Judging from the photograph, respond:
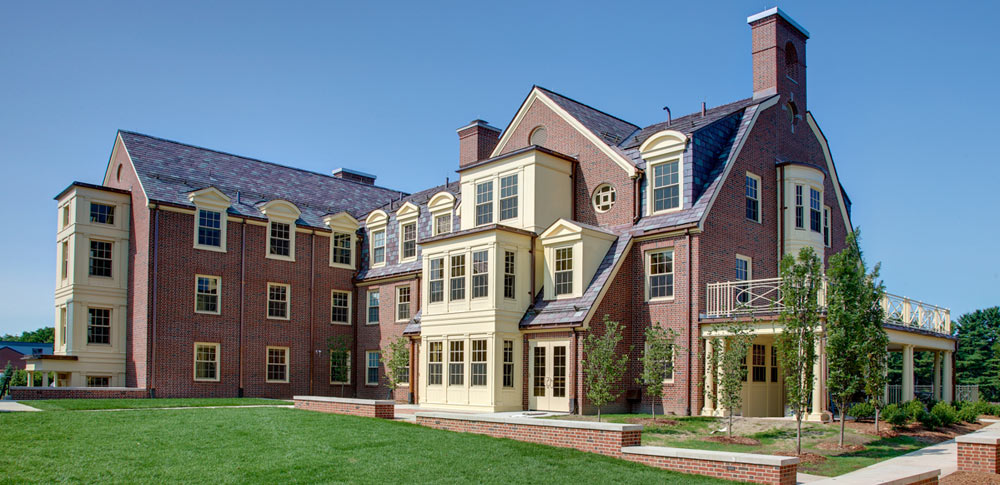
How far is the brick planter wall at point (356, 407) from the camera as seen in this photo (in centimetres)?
1983

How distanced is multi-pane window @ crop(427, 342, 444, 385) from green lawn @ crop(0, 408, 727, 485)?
9.20 meters

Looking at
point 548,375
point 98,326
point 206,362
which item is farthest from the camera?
point 206,362

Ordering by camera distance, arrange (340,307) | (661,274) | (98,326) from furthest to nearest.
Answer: (340,307), (98,326), (661,274)

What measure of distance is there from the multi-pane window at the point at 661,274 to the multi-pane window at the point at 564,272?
7.82ft

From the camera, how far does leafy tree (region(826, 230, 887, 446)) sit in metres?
18.3

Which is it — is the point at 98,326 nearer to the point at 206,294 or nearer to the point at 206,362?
the point at 206,294

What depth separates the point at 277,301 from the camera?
33.9m

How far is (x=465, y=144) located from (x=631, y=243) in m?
11.0

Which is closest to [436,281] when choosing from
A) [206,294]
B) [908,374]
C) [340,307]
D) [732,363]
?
[340,307]

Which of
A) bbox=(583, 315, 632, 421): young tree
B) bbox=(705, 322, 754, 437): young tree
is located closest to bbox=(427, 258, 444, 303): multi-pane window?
bbox=(583, 315, 632, 421): young tree

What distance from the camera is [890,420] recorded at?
67.8 ft

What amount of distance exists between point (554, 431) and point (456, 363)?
36.2ft

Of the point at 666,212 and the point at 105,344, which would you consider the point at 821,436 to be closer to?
the point at 666,212

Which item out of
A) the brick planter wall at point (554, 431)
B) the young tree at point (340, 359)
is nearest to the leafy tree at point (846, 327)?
the brick planter wall at point (554, 431)
